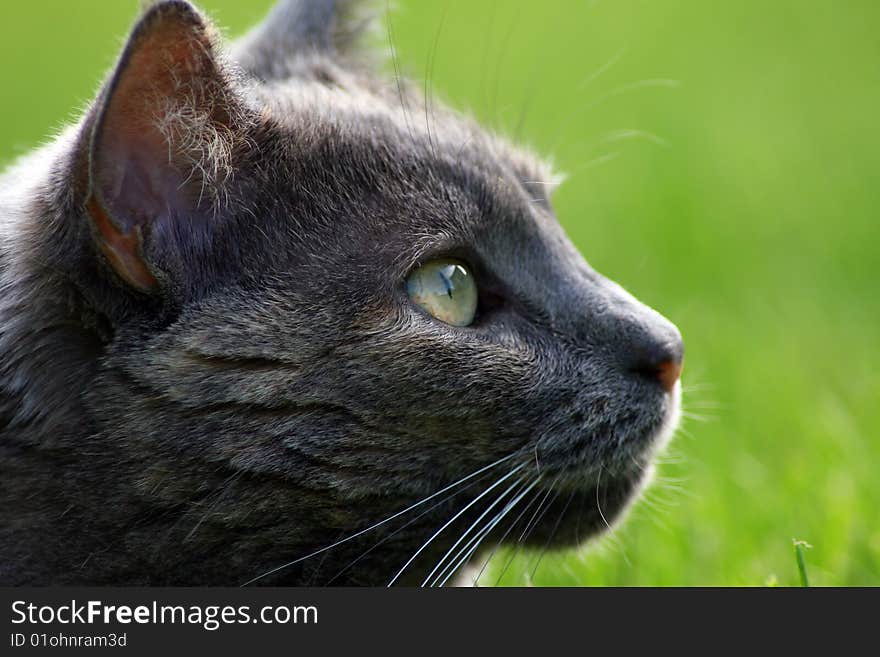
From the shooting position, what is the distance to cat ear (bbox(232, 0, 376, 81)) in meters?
2.38

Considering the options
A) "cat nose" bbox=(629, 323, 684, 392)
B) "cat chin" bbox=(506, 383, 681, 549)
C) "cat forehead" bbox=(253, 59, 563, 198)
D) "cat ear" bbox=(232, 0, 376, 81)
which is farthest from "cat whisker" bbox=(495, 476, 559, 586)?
"cat ear" bbox=(232, 0, 376, 81)

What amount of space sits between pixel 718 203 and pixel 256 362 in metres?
3.49

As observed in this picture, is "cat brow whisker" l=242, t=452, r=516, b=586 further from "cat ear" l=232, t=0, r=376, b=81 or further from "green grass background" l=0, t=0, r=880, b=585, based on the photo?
"cat ear" l=232, t=0, r=376, b=81

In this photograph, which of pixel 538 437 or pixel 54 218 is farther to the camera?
pixel 538 437

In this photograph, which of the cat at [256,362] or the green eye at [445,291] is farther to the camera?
the green eye at [445,291]

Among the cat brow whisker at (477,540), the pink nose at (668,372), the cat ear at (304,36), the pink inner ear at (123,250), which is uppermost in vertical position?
the cat ear at (304,36)

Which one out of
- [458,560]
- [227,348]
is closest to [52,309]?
[227,348]

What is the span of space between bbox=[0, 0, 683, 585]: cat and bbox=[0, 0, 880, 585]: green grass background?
29cm

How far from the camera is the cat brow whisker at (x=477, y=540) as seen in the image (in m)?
1.83

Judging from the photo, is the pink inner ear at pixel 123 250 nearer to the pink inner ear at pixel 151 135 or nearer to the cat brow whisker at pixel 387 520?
the pink inner ear at pixel 151 135

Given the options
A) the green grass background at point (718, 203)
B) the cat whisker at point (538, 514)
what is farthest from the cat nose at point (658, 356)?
the green grass background at point (718, 203)

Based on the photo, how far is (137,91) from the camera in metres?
1.71

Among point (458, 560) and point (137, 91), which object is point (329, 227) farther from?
point (458, 560)

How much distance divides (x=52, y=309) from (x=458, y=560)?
0.79 m
